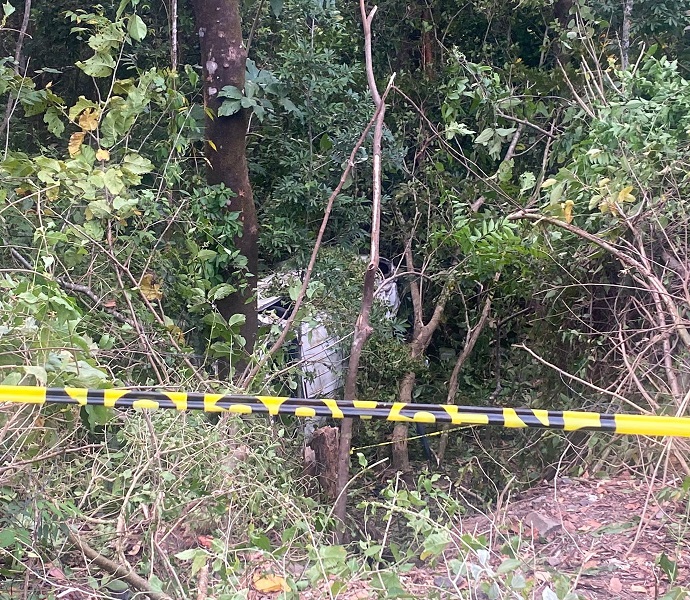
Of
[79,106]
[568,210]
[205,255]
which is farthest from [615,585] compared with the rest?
[79,106]

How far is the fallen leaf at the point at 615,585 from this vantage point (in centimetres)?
263

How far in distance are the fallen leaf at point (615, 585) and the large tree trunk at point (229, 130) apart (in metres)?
2.61

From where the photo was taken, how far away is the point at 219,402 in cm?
222

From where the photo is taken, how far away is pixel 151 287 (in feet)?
13.2

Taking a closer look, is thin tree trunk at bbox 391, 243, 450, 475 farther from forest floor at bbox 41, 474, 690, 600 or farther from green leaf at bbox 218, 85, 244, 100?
green leaf at bbox 218, 85, 244, 100

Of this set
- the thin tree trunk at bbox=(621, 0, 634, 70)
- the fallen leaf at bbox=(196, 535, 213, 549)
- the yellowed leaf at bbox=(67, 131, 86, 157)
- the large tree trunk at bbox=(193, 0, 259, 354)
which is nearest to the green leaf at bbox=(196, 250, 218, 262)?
the large tree trunk at bbox=(193, 0, 259, 354)

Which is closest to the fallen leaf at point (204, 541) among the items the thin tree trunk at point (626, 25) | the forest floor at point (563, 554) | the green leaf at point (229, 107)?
the forest floor at point (563, 554)

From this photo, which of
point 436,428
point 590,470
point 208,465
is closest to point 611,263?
point 590,470

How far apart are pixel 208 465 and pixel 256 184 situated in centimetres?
302

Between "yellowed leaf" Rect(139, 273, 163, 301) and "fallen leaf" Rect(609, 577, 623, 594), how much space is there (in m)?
2.66

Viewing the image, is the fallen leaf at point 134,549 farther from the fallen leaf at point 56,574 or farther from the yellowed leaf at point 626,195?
the yellowed leaf at point 626,195

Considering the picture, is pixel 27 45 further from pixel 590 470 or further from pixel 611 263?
pixel 590 470

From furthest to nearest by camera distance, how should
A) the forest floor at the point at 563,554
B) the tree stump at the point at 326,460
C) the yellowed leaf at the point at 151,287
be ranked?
the tree stump at the point at 326,460, the yellowed leaf at the point at 151,287, the forest floor at the point at 563,554

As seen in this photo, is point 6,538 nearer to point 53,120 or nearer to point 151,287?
point 151,287
